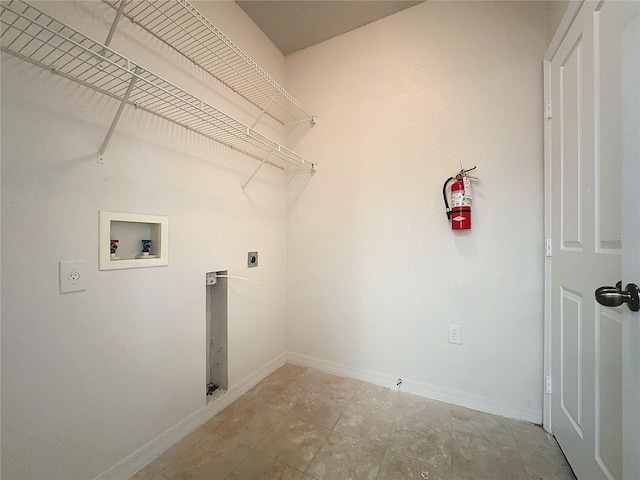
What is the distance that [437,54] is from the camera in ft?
5.51

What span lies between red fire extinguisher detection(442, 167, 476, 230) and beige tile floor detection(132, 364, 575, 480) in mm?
1196

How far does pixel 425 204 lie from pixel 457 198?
22cm

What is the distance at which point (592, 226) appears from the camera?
0.95 metres

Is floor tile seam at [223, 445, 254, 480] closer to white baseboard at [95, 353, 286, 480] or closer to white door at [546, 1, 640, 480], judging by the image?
white baseboard at [95, 353, 286, 480]

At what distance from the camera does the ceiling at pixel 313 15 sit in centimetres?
172

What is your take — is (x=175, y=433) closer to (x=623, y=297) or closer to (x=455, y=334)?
(x=455, y=334)

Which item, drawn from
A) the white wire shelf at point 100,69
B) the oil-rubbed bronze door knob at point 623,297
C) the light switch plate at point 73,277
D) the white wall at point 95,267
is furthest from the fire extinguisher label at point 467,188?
the light switch plate at point 73,277

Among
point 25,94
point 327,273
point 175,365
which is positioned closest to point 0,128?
point 25,94

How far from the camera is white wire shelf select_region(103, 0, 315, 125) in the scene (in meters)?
1.15

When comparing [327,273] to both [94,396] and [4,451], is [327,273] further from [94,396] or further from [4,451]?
[4,451]

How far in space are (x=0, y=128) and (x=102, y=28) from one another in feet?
2.04

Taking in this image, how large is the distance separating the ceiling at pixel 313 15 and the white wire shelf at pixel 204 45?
0.48 metres

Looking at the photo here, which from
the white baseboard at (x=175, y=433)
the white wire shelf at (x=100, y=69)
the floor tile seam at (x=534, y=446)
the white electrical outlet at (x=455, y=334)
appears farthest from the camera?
the white electrical outlet at (x=455, y=334)

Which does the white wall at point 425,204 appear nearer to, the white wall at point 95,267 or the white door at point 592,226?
the white door at point 592,226
